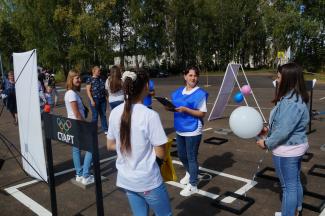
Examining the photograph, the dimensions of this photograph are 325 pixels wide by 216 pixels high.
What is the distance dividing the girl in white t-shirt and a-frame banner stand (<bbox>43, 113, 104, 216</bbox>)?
412 millimetres

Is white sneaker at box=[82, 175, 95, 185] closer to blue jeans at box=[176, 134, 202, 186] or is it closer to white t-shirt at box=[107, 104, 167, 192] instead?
blue jeans at box=[176, 134, 202, 186]

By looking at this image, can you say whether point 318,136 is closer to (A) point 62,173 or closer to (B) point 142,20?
(A) point 62,173

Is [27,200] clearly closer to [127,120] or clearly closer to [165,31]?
[127,120]

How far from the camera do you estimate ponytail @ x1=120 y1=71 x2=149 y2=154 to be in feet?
8.02

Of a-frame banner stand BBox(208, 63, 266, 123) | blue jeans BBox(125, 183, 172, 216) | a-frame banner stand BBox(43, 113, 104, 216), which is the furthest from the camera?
a-frame banner stand BBox(208, 63, 266, 123)

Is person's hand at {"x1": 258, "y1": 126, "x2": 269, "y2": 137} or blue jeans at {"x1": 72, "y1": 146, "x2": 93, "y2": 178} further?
blue jeans at {"x1": 72, "y1": 146, "x2": 93, "y2": 178}

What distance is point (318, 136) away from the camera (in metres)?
7.96

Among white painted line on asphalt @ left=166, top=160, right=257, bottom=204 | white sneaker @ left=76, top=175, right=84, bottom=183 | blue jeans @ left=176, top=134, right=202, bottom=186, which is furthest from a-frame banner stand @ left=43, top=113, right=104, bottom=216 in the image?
white painted line on asphalt @ left=166, top=160, right=257, bottom=204

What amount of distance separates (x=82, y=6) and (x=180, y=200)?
3538 cm

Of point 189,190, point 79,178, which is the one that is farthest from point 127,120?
point 79,178

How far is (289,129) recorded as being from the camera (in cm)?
323

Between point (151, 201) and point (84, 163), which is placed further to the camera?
point (84, 163)

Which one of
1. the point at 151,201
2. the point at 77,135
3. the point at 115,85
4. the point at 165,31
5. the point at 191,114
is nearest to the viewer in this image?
the point at 151,201

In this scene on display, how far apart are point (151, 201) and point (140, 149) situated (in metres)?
0.43
